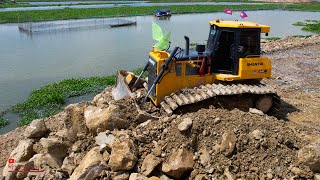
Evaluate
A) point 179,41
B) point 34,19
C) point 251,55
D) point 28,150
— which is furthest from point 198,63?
point 34,19

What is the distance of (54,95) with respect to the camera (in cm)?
1656

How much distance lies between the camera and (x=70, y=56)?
84.4ft

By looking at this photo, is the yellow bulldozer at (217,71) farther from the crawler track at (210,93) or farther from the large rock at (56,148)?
the large rock at (56,148)

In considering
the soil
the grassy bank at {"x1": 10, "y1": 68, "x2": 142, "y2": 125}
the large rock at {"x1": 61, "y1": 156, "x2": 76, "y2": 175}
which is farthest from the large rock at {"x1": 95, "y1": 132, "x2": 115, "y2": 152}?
the grassy bank at {"x1": 10, "y1": 68, "x2": 142, "y2": 125}

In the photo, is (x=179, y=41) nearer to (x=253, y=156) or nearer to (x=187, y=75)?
(x=187, y=75)

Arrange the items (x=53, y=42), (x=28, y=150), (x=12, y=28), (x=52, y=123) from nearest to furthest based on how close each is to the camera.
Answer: (x=28, y=150) → (x=52, y=123) → (x=53, y=42) → (x=12, y=28)

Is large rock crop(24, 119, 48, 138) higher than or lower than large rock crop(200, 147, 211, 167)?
lower

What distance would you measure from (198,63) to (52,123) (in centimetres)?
561

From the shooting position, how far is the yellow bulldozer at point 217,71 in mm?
9398

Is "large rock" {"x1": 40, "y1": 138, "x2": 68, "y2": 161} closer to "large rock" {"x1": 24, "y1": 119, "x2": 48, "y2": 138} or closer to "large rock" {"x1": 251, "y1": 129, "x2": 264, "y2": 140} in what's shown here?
"large rock" {"x1": 24, "y1": 119, "x2": 48, "y2": 138}

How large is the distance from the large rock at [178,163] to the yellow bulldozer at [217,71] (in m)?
2.26

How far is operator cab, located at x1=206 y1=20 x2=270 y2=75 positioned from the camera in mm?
9781

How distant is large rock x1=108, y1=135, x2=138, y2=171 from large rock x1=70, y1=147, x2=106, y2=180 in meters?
0.25

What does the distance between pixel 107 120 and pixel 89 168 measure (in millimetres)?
1495
